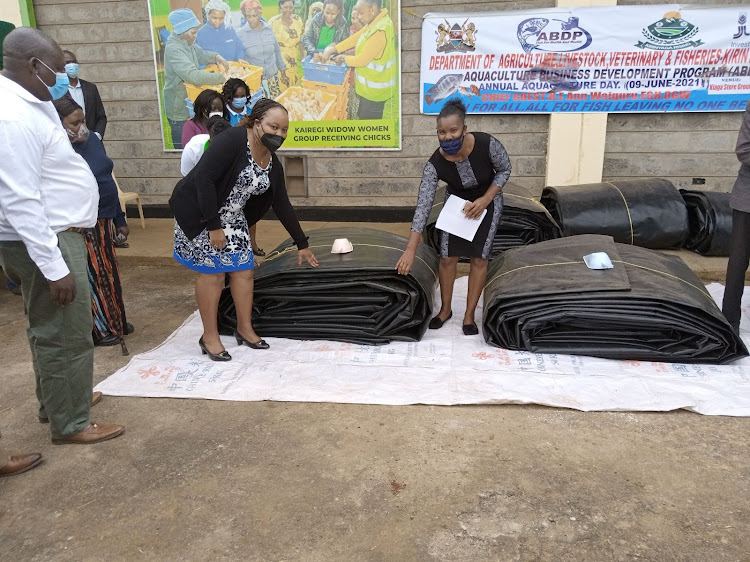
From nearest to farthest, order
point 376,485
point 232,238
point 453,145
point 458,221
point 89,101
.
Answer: point 376,485
point 232,238
point 453,145
point 458,221
point 89,101

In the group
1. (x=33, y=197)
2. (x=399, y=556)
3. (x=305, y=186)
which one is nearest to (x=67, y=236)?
(x=33, y=197)

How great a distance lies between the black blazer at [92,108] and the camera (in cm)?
541

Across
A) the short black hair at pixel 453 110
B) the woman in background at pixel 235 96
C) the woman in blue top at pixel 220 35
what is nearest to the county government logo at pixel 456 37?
the woman in blue top at pixel 220 35

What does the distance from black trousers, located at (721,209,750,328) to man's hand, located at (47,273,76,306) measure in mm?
3237

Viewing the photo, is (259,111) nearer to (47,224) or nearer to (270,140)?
(270,140)

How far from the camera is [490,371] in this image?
2.98m

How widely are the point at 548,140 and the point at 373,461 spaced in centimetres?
459

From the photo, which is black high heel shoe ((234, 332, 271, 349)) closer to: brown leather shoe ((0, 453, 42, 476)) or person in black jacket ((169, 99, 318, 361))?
person in black jacket ((169, 99, 318, 361))

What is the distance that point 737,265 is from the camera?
Result: 328cm

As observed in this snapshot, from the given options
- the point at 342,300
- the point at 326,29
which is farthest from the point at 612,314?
the point at 326,29

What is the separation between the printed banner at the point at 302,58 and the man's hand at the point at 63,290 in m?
4.19

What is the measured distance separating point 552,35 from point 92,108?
4364mm

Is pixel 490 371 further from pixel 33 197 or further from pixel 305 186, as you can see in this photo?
pixel 305 186

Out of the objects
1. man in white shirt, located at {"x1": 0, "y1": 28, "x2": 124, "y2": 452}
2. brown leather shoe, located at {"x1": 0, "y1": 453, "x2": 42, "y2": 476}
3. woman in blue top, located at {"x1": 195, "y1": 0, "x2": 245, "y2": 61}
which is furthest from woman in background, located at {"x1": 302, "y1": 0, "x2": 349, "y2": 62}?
brown leather shoe, located at {"x1": 0, "y1": 453, "x2": 42, "y2": 476}
